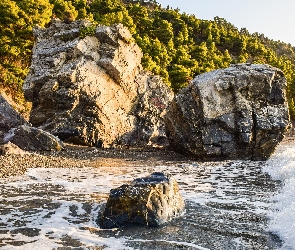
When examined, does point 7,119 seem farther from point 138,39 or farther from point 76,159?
point 138,39

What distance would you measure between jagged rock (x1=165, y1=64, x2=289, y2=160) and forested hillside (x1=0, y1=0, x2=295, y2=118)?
1730cm

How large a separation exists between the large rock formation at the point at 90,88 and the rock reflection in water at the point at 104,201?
10.0 m

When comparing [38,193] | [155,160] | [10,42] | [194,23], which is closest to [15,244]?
[38,193]

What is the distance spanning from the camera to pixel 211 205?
927 cm

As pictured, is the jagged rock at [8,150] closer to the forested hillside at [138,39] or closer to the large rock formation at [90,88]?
the large rock formation at [90,88]

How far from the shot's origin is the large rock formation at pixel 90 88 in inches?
913

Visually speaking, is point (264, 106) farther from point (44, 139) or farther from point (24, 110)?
point (24, 110)

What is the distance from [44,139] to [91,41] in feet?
32.9

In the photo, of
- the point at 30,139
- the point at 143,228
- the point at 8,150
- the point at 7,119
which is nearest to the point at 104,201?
the point at 143,228

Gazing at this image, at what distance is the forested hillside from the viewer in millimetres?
31484

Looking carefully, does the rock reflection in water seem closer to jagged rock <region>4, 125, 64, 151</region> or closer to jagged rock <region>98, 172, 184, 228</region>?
jagged rock <region>98, 172, 184, 228</region>

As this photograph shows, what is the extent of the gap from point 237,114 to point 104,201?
40.2ft

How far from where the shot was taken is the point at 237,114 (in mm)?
19344

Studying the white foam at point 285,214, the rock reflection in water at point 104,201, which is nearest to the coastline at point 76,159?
the rock reflection in water at point 104,201
